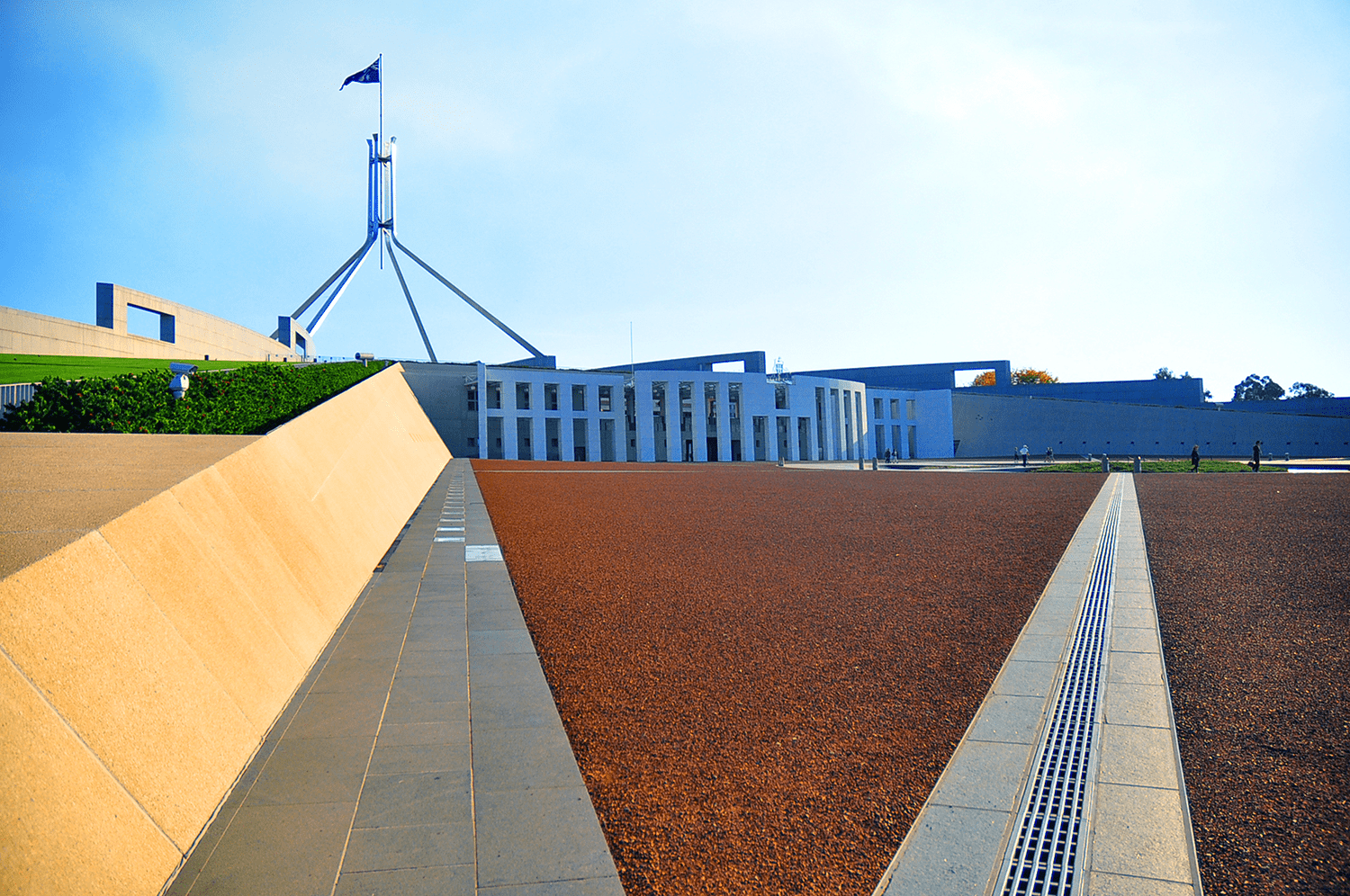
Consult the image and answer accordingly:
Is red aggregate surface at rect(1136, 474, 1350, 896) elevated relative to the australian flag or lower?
lower

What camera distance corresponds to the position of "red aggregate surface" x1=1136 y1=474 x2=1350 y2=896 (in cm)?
275

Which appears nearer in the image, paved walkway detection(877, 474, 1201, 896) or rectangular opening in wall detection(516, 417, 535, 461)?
paved walkway detection(877, 474, 1201, 896)

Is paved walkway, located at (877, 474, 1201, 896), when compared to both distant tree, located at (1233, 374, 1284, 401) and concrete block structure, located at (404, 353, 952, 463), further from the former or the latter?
distant tree, located at (1233, 374, 1284, 401)

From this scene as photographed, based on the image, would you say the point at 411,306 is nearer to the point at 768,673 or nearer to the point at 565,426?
the point at 565,426

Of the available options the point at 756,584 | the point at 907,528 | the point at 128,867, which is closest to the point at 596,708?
the point at 128,867

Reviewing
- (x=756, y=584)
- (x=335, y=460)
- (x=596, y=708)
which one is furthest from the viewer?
(x=335, y=460)

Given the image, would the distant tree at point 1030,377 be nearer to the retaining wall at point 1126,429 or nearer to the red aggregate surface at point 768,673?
the retaining wall at point 1126,429

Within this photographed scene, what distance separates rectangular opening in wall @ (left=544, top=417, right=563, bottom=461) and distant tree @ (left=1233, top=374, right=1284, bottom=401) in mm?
113197

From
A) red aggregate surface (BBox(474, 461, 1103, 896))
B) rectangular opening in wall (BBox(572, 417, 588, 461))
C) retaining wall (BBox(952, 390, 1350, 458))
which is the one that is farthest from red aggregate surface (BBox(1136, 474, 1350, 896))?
retaining wall (BBox(952, 390, 1350, 458))

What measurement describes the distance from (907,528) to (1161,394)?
246 ft

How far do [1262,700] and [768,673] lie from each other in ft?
9.23

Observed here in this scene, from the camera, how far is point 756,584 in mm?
7539

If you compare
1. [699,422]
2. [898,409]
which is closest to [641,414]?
[699,422]

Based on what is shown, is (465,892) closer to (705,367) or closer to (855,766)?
(855,766)
